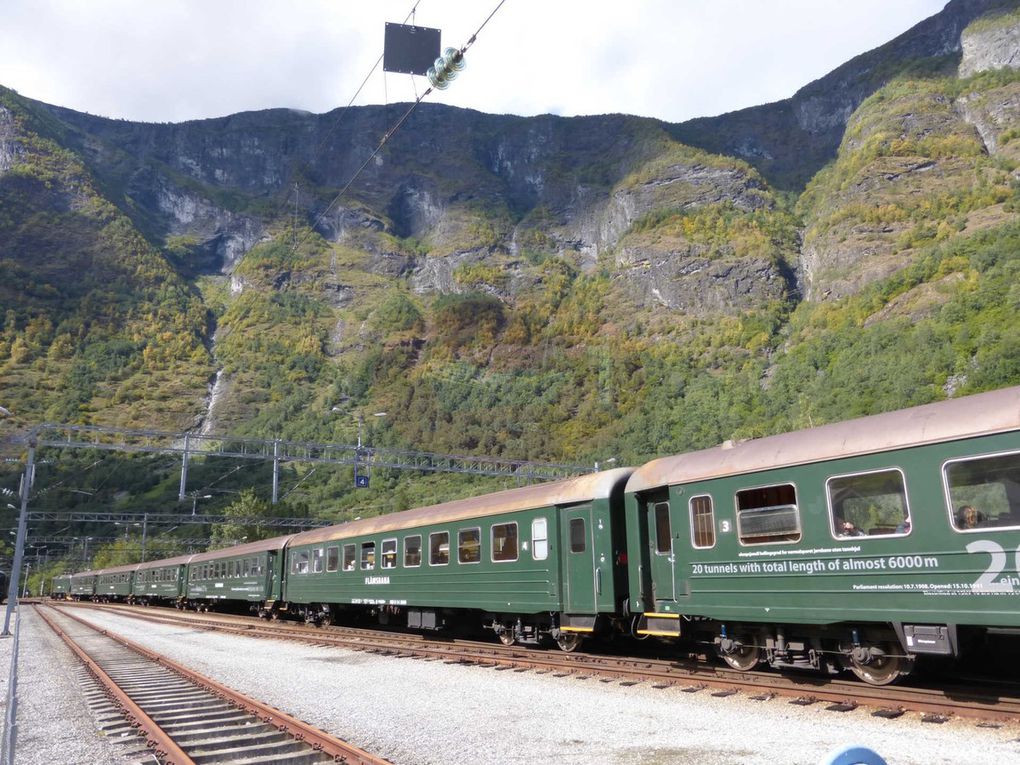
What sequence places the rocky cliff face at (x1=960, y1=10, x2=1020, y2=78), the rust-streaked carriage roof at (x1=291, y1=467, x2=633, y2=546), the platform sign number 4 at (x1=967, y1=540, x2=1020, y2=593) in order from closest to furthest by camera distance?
the platform sign number 4 at (x1=967, y1=540, x2=1020, y2=593)
the rust-streaked carriage roof at (x1=291, y1=467, x2=633, y2=546)
the rocky cliff face at (x1=960, y1=10, x2=1020, y2=78)

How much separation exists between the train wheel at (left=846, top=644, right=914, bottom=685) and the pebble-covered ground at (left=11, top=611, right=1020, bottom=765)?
3.96 feet

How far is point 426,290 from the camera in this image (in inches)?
7421

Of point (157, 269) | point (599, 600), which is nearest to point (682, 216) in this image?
point (157, 269)

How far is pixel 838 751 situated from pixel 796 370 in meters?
111

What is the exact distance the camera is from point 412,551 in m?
18.3

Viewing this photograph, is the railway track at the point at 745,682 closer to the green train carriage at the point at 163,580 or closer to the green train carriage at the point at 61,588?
the green train carriage at the point at 163,580

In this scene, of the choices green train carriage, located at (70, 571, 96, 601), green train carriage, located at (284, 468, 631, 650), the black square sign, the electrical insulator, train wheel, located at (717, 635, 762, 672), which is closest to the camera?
train wheel, located at (717, 635, 762, 672)

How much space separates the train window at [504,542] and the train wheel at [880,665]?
21.8 ft

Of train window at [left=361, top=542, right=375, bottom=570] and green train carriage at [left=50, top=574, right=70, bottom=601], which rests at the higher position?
train window at [left=361, top=542, right=375, bottom=570]

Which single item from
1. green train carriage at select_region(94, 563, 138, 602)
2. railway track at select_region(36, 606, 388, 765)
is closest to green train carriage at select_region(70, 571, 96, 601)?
green train carriage at select_region(94, 563, 138, 602)

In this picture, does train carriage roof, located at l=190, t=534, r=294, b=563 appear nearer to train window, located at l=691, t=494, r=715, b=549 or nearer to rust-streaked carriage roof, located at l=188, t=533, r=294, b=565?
rust-streaked carriage roof, located at l=188, t=533, r=294, b=565

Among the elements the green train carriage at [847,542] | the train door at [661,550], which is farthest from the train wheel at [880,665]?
the train door at [661,550]

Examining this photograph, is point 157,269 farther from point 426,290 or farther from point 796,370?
point 796,370

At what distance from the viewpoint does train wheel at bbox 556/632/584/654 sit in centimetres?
1410
